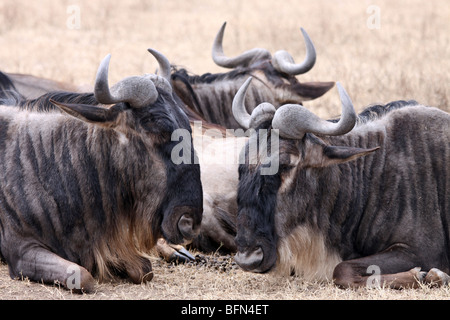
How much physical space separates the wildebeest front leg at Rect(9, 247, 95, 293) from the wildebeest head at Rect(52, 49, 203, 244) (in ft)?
1.84

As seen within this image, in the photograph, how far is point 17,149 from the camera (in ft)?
17.4

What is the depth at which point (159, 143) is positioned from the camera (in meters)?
4.94

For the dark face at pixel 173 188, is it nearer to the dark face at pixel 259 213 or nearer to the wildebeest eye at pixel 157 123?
the wildebeest eye at pixel 157 123

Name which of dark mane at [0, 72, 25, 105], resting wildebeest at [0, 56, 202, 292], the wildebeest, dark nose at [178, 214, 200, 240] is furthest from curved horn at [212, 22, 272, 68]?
dark nose at [178, 214, 200, 240]

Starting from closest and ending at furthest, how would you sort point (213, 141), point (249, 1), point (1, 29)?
point (213, 141) → point (1, 29) → point (249, 1)

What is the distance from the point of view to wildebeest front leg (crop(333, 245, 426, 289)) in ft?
16.3

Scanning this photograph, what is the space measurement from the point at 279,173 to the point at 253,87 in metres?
3.70

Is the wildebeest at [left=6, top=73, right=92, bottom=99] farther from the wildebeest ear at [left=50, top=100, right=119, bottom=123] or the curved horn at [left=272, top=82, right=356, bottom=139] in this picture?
the curved horn at [left=272, top=82, right=356, bottom=139]

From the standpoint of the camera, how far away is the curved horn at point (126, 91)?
476 cm

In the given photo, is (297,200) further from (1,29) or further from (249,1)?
(249,1)

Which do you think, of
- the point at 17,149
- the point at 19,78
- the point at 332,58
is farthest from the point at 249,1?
the point at 17,149

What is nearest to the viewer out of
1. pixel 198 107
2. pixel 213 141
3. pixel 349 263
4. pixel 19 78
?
pixel 349 263

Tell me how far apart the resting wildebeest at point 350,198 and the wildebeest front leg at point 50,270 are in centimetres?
95

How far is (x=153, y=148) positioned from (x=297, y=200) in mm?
964
